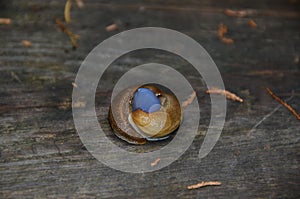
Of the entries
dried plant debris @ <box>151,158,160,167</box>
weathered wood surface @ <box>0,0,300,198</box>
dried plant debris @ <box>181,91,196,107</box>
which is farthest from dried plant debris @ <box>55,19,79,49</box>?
dried plant debris @ <box>151,158,160,167</box>

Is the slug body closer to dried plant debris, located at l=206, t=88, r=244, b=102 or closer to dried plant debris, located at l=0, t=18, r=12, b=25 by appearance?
dried plant debris, located at l=206, t=88, r=244, b=102

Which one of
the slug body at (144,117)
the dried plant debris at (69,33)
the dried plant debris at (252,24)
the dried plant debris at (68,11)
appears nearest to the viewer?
the slug body at (144,117)

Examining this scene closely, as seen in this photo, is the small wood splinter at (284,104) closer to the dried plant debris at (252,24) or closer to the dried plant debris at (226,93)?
the dried plant debris at (226,93)

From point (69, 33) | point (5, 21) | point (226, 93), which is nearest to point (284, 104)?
point (226, 93)

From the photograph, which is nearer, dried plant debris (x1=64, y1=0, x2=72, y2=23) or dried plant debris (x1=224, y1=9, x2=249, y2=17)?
dried plant debris (x1=64, y1=0, x2=72, y2=23)

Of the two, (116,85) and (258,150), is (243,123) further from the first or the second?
(116,85)

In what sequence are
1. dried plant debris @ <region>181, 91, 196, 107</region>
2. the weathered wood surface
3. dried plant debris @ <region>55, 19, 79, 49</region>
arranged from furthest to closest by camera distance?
dried plant debris @ <region>55, 19, 79, 49</region>
dried plant debris @ <region>181, 91, 196, 107</region>
the weathered wood surface

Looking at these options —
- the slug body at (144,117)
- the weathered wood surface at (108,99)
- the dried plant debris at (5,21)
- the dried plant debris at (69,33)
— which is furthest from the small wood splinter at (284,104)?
the dried plant debris at (5,21)
